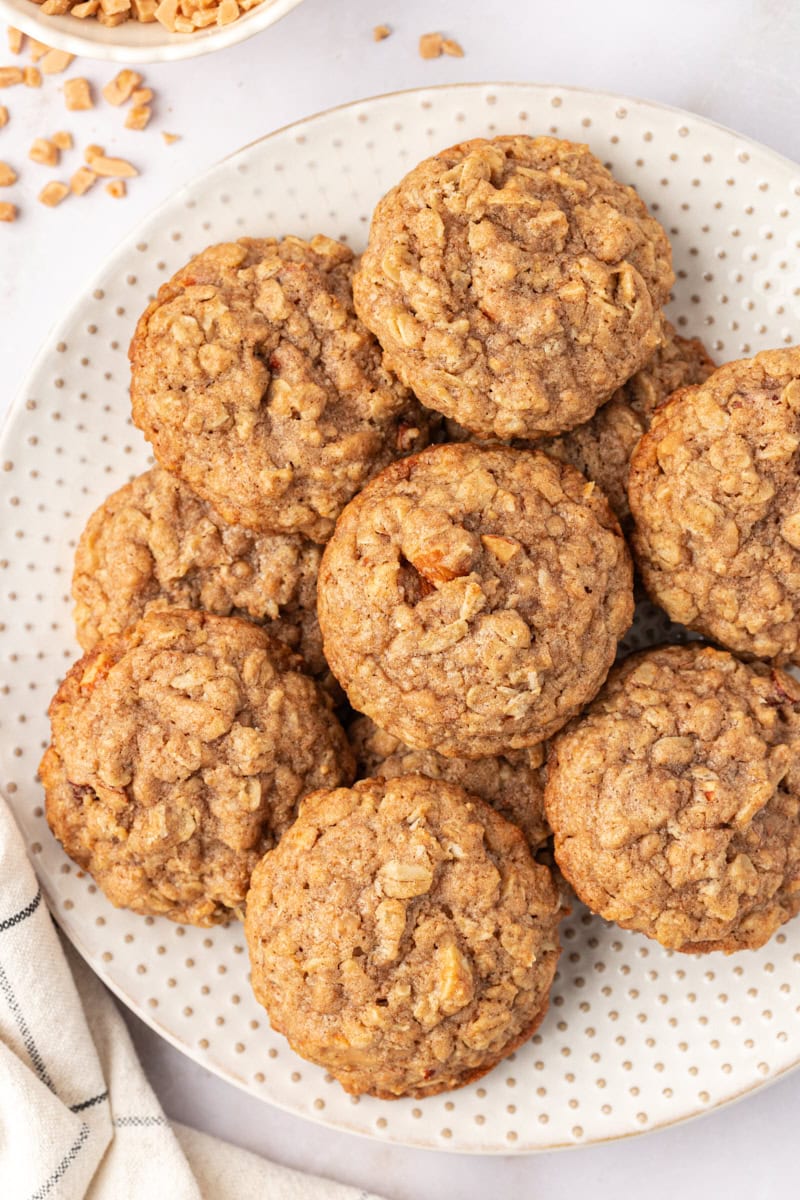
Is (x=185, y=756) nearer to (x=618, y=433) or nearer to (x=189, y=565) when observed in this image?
(x=189, y=565)

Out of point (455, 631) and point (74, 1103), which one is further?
point (74, 1103)

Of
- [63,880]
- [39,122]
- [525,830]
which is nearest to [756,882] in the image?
[525,830]

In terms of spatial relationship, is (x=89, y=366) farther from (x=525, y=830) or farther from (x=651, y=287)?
(x=525, y=830)

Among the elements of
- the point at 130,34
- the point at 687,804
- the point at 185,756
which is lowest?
the point at 687,804

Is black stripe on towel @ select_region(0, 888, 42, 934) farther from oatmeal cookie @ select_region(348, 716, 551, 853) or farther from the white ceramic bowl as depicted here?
the white ceramic bowl

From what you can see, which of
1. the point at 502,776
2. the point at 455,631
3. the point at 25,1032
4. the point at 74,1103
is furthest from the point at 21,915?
the point at 455,631

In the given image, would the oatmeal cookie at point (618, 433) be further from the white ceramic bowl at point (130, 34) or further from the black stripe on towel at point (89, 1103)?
the black stripe on towel at point (89, 1103)
